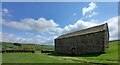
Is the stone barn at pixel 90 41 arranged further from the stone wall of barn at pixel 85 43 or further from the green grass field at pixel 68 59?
the green grass field at pixel 68 59

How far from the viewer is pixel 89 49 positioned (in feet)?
178

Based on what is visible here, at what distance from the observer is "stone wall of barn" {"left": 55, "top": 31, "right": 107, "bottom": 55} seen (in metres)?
50.8

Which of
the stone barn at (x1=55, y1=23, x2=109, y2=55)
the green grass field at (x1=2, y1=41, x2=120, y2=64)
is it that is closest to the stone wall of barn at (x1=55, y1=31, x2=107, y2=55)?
the stone barn at (x1=55, y1=23, x2=109, y2=55)

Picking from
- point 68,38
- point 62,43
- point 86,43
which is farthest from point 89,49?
point 62,43

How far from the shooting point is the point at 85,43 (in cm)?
5697

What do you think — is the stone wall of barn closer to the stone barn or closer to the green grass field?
the stone barn

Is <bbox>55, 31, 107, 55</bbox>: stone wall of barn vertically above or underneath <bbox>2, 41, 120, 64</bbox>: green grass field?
above

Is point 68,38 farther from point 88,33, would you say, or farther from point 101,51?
point 101,51

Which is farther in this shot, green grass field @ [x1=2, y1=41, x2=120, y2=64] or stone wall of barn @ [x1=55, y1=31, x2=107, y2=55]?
stone wall of barn @ [x1=55, y1=31, x2=107, y2=55]

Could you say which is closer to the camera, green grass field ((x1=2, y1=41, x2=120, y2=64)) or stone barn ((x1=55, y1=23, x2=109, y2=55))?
green grass field ((x1=2, y1=41, x2=120, y2=64))

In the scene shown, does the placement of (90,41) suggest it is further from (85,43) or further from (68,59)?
(68,59)

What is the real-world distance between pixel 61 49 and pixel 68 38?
10220 millimetres

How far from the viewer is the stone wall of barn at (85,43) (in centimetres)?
5078

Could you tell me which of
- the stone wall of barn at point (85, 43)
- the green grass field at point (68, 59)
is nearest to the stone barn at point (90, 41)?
the stone wall of barn at point (85, 43)
